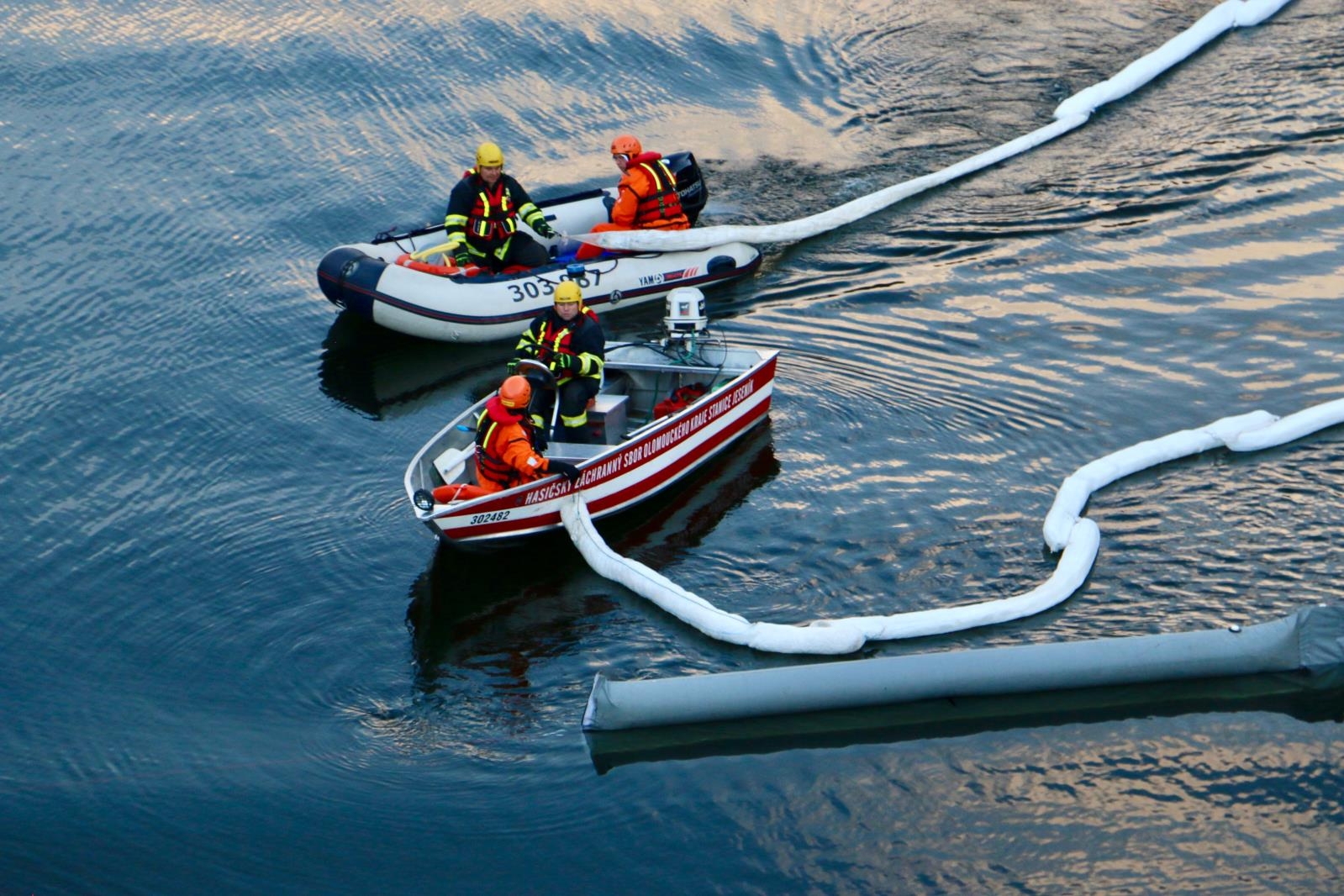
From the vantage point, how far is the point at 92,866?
9.87 m

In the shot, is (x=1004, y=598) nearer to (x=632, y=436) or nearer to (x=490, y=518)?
(x=632, y=436)

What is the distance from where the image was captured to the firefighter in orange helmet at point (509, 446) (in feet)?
41.2

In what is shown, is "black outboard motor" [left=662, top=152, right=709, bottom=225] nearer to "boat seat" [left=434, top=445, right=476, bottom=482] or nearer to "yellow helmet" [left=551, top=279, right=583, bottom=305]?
"yellow helmet" [left=551, top=279, right=583, bottom=305]

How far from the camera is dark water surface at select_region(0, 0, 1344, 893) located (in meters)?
10.2

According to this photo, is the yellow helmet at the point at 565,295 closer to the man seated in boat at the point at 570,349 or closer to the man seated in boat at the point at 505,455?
the man seated in boat at the point at 570,349

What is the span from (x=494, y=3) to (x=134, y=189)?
8814 millimetres

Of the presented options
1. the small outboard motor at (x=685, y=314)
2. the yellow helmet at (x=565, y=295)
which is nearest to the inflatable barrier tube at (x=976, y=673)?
the yellow helmet at (x=565, y=295)

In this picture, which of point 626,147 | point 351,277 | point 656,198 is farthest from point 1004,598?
point 351,277

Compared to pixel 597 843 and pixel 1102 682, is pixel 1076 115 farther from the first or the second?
pixel 597 843

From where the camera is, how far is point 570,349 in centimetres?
1398

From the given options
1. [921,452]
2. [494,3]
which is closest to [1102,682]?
[921,452]

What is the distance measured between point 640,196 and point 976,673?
9.24 meters

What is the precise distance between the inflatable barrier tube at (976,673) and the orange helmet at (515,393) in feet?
9.62

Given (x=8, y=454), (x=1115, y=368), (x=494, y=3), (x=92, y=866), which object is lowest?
(x=92, y=866)
